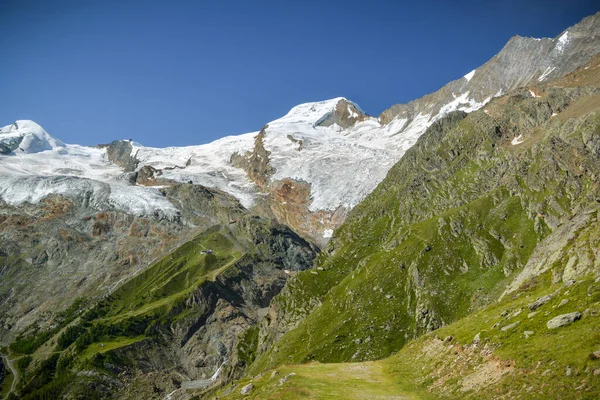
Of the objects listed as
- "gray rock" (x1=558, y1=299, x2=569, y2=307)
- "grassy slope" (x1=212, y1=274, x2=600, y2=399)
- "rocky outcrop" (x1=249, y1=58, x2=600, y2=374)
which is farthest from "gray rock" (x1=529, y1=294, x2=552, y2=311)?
"rocky outcrop" (x1=249, y1=58, x2=600, y2=374)

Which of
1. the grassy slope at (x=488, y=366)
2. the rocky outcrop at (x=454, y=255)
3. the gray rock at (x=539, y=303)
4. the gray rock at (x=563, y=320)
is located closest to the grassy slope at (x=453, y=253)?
the rocky outcrop at (x=454, y=255)

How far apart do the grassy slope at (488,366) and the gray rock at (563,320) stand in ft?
1.78

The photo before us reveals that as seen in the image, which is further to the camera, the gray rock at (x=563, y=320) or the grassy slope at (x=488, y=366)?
the gray rock at (x=563, y=320)

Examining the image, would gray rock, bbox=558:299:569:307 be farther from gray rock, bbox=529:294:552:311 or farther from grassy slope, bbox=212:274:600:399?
gray rock, bbox=529:294:552:311

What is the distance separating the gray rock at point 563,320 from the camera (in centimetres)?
4091

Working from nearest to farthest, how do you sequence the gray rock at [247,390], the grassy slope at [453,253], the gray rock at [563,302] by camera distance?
the gray rock at [563,302]
the gray rock at [247,390]
the grassy slope at [453,253]

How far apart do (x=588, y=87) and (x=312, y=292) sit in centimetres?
14515

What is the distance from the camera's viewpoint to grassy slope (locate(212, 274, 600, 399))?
34.3 meters

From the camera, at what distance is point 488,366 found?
41750mm

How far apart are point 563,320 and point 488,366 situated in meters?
7.89

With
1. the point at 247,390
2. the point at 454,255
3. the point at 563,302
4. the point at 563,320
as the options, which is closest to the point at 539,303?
the point at 563,302

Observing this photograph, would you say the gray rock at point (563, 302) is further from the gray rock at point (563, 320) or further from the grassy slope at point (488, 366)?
the gray rock at point (563, 320)

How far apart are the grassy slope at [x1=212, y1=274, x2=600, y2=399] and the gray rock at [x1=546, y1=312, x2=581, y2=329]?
0.54 meters

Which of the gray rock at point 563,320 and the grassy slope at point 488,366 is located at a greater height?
the gray rock at point 563,320
